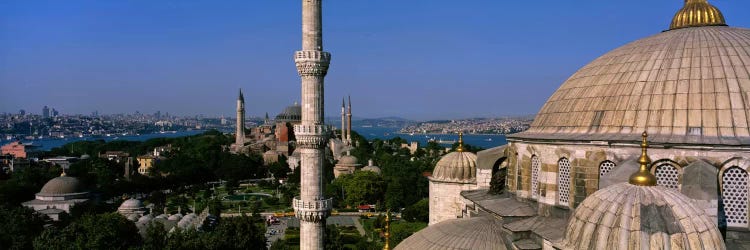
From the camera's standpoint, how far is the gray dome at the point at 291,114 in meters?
94.4

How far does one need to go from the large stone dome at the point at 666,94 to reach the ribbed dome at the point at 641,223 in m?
2.74

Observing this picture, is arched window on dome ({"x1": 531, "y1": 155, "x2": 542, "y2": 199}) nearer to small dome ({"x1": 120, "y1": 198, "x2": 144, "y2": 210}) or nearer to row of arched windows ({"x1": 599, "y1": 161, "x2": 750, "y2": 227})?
row of arched windows ({"x1": 599, "y1": 161, "x2": 750, "y2": 227})

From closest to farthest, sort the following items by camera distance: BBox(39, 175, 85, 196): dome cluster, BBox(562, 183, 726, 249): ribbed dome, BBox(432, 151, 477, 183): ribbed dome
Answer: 1. BBox(562, 183, 726, 249): ribbed dome
2. BBox(432, 151, 477, 183): ribbed dome
3. BBox(39, 175, 85, 196): dome cluster

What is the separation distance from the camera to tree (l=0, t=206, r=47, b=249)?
22922 mm

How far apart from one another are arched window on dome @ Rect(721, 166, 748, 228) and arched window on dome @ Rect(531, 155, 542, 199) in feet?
12.2

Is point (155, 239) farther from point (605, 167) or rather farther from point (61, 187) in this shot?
point (61, 187)

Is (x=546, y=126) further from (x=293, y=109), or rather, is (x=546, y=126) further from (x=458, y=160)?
(x=293, y=109)

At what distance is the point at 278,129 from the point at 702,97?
79.4 meters

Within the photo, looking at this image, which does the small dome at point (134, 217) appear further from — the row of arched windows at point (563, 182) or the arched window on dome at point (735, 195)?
the arched window on dome at point (735, 195)

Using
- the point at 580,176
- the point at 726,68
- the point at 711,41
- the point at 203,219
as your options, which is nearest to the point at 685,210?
the point at 580,176

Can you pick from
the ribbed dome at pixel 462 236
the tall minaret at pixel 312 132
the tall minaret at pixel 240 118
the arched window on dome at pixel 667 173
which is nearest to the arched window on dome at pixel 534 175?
the ribbed dome at pixel 462 236

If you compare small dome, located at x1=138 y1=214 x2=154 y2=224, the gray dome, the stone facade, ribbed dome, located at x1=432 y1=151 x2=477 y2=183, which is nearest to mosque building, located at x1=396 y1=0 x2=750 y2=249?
the stone facade

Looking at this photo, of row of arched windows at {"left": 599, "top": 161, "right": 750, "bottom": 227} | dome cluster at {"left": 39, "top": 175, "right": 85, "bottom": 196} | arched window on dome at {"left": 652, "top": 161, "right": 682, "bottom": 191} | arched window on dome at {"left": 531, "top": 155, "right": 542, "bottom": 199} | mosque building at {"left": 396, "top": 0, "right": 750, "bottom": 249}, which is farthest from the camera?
dome cluster at {"left": 39, "top": 175, "right": 85, "bottom": 196}

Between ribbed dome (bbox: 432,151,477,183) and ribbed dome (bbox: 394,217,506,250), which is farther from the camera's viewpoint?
ribbed dome (bbox: 432,151,477,183)
